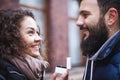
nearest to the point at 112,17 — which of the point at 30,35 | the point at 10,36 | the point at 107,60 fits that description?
the point at 107,60

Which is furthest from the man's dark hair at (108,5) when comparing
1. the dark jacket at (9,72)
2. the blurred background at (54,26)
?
the blurred background at (54,26)

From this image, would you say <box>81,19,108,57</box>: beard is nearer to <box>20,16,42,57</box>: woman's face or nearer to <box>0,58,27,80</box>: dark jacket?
<box>20,16,42,57</box>: woman's face

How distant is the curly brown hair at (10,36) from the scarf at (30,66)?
61 millimetres

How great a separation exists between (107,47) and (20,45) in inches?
28.4

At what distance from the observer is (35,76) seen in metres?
2.95

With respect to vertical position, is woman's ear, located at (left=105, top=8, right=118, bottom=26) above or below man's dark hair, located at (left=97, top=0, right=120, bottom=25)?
below

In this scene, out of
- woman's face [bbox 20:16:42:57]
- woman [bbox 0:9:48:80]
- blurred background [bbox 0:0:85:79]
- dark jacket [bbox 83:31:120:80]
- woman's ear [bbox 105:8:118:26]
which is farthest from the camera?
blurred background [bbox 0:0:85:79]

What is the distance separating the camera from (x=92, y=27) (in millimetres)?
2777

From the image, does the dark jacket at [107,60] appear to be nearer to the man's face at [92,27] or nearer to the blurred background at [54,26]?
the man's face at [92,27]

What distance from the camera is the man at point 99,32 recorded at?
263 centimetres

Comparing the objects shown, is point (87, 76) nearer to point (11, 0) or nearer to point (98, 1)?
point (98, 1)

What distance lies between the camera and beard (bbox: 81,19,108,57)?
2.76 m

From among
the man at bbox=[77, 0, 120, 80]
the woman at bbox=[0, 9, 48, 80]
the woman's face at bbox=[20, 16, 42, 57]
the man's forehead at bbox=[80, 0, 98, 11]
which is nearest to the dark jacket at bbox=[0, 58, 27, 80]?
the woman at bbox=[0, 9, 48, 80]

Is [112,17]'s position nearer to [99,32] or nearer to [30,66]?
[99,32]
